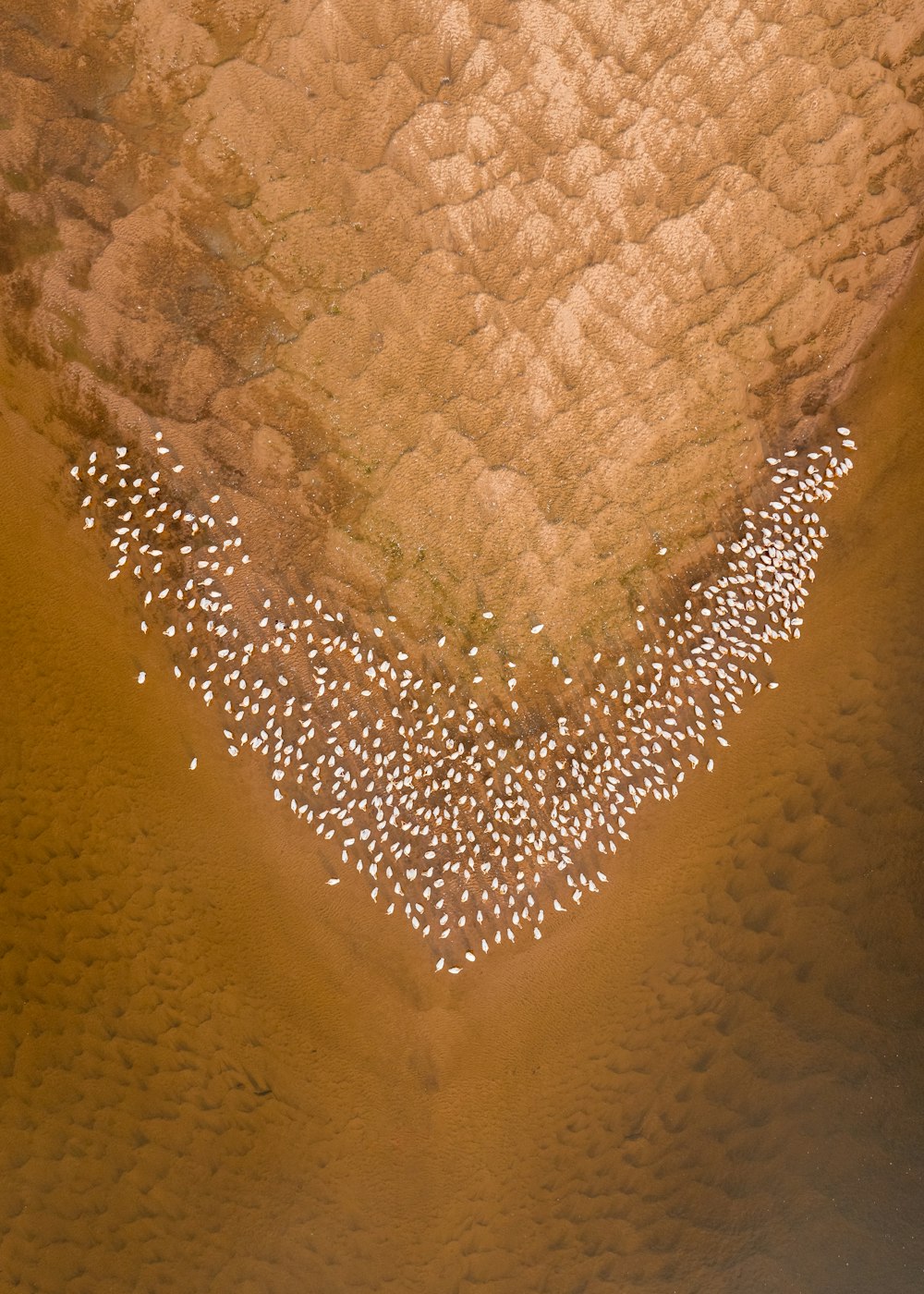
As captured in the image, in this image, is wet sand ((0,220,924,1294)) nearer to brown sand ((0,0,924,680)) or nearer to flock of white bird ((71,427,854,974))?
flock of white bird ((71,427,854,974))

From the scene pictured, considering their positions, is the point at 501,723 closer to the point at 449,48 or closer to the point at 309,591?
the point at 309,591

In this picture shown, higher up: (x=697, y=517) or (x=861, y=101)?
(x=861, y=101)

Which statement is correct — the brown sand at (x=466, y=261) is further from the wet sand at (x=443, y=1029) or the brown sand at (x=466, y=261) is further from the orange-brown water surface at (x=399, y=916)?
the wet sand at (x=443, y=1029)

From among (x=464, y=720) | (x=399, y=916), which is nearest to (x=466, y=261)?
(x=464, y=720)

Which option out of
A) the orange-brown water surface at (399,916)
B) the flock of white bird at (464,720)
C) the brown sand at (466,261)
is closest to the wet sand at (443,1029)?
the orange-brown water surface at (399,916)

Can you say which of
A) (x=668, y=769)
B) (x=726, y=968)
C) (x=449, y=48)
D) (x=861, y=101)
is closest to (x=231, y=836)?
(x=668, y=769)

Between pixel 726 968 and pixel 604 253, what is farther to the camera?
pixel 726 968

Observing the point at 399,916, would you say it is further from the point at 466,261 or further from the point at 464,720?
the point at 466,261
